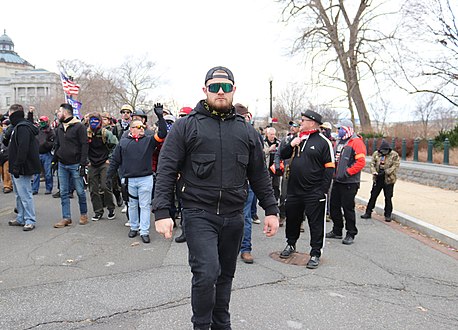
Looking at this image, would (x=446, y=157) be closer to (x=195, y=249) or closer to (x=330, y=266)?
(x=330, y=266)

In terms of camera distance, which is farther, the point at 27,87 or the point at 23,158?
the point at 27,87

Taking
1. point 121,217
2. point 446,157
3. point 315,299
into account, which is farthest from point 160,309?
point 446,157

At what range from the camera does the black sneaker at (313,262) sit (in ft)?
18.0

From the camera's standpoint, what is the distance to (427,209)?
1024 cm

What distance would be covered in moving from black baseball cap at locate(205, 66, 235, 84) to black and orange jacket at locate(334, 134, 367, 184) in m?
4.01

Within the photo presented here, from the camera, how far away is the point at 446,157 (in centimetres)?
1917

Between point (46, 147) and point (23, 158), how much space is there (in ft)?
14.7

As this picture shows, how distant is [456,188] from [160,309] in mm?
12592

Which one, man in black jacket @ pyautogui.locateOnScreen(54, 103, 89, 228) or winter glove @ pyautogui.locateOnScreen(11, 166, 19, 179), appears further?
man in black jacket @ pyautogui.locateOnScreen(54, 103, 89, 228)

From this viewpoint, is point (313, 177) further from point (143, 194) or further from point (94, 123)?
point (94, 123)

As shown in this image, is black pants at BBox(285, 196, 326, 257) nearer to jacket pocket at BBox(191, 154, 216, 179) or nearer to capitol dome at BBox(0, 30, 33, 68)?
jacket pocket at BBox(191, 154, 216, 179)

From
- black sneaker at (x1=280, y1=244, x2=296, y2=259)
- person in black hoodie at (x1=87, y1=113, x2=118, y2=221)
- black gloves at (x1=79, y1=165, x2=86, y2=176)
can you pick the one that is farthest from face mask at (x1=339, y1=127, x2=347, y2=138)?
black gloves at (x1=79, y1=165, x2=86, y2=176)

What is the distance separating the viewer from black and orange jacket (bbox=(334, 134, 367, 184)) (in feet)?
22.1

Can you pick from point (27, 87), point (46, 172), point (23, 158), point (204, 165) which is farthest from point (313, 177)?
point (27, 87)
